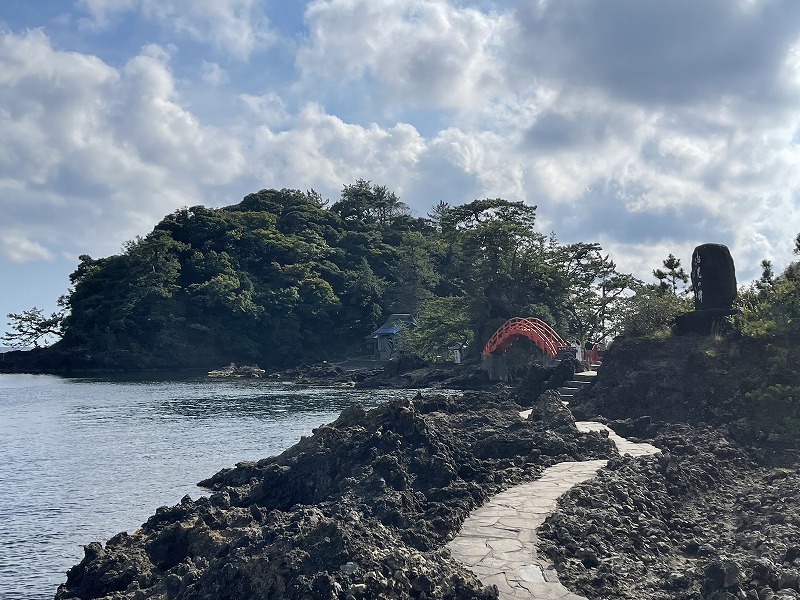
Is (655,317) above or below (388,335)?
below

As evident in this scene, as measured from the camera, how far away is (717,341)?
26359mm

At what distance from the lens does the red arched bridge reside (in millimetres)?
42906

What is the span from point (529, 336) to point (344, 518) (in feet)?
119

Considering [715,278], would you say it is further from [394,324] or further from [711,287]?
[394,324]

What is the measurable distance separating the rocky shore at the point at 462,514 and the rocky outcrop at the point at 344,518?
0.03m

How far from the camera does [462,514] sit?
1338 cm

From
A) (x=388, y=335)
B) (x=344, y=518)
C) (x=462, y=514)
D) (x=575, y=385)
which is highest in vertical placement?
(x=388, y=335)

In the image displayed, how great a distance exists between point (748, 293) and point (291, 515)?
22569 millimetres

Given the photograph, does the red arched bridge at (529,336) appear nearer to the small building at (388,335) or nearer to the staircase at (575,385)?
the staircase at (575,385)

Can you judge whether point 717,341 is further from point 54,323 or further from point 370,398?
point 54,323

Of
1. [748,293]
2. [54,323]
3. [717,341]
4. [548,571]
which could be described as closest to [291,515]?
[548,571]

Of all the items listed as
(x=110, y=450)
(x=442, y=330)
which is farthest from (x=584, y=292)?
(x=110, y=450)

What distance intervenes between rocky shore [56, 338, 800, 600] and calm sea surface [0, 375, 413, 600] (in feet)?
7.50

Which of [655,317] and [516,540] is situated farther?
[655,317]
